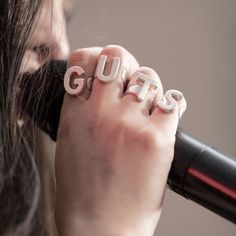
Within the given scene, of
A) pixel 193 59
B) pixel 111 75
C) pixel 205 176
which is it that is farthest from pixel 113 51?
pixel 193 59

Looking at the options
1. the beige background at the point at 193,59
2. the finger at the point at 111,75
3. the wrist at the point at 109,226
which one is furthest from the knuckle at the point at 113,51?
the beige background at the point at 193,59

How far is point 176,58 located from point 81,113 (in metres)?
0.65

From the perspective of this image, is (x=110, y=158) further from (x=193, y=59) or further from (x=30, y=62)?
(x=193, y=59)

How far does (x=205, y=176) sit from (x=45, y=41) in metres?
0.19

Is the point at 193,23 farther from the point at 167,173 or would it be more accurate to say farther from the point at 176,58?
the point at 167,173

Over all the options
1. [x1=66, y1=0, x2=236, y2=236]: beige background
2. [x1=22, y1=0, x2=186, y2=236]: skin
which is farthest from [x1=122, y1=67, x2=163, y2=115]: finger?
[x1=66, y1=0, x2=236, y2=236]: beige background

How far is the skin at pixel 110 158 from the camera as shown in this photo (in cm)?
43

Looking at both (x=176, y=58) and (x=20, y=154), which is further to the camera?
(x=176, y=58)

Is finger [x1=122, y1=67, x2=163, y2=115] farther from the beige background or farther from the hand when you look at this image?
the beige background

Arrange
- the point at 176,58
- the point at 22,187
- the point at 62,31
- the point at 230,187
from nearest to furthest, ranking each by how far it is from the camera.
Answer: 1. the point at 230,187
2. the point at 62,31
3. the point at 22,187
4. the point at 176,58

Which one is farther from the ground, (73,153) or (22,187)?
(73,153)

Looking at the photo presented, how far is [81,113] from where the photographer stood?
451 millimetres

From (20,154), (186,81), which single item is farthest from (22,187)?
(186,81)

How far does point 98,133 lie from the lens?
1.45 ft
